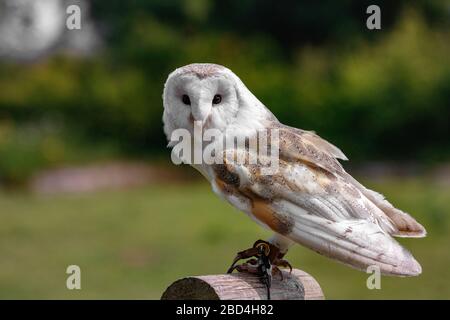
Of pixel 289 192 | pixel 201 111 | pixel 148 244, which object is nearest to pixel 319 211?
pixel 289 192

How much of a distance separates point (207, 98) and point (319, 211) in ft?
1.30

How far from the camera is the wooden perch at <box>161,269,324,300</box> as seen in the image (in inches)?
83.1

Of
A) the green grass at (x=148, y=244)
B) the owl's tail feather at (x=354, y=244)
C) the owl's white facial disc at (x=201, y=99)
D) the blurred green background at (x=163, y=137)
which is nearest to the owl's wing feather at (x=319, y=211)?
the owl's tail feather at (x=354, y=244)

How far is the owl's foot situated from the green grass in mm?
3978

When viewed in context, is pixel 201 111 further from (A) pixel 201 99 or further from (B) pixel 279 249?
(B) pixel 279 249

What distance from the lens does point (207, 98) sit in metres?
2.31

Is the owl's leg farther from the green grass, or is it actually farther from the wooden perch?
the green grass

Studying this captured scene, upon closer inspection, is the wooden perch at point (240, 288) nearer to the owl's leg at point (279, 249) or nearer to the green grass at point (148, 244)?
the owl's leg at point (279, 249)

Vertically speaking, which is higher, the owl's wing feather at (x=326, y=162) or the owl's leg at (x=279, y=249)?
the owl's wing feather at (x=326, y=162)

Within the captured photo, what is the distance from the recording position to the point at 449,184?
30.8 ft

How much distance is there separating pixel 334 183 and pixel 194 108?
0.40 m

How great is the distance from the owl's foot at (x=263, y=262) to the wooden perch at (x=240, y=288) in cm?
2

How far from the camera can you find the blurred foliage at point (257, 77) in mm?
10094

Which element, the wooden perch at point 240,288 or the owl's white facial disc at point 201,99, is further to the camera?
the owl's white facial disc at point 201,99
